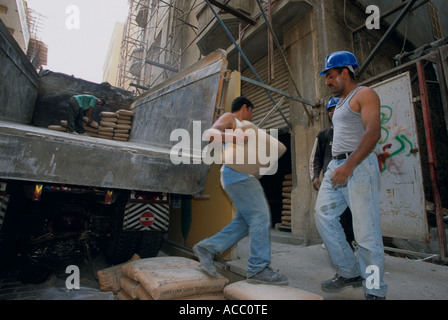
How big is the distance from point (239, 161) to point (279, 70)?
222 inches

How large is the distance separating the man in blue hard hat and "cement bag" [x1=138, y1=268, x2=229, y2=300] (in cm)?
108

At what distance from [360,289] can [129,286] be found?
7.53 feet

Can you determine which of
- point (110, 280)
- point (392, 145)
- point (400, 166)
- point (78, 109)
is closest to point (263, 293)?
point (110, 280)

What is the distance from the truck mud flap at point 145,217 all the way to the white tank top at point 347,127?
7.93ft

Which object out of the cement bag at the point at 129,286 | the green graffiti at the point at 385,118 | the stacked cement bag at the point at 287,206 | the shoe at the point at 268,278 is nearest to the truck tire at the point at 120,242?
the cement bag at the point at 129,286

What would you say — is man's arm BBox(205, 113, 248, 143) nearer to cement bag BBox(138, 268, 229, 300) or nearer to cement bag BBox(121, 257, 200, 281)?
cement bag BBox(138, 268, 229, 300)

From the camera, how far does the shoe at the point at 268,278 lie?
6.89ft

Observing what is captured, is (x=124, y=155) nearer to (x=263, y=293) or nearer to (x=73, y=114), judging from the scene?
(x=263, y=293)

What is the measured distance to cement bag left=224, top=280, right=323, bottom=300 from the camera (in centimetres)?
179

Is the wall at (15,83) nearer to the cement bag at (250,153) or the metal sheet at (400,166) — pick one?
the cement bag at (250,153)

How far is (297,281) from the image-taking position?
244 cm

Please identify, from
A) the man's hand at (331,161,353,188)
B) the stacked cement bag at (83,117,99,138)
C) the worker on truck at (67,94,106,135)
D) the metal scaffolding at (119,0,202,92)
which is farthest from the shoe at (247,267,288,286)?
the metal scaffolding at (119,0,202,92)

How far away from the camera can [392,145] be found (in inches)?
168
